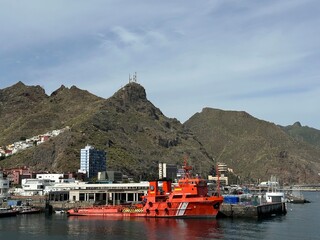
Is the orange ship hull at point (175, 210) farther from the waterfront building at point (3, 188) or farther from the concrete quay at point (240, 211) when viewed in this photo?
the waterfront building at point (3, 188)

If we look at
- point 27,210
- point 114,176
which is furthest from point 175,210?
point 114,176

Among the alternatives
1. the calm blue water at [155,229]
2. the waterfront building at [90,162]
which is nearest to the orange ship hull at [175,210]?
the calm blue water at [155,229]

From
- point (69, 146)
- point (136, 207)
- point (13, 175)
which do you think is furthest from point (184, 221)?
point (69, 146)

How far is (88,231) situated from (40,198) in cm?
5594

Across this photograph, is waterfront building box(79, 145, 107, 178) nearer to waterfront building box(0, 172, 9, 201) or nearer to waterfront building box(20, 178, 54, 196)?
waterfront building box(20, 178, 54, 196)

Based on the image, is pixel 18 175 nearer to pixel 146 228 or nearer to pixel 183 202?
pixel 183 202

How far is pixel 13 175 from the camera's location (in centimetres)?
16438

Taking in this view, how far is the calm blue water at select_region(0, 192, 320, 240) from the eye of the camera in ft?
221

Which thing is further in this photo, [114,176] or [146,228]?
[114,176]

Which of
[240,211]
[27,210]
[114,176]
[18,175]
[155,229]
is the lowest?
[155,229]

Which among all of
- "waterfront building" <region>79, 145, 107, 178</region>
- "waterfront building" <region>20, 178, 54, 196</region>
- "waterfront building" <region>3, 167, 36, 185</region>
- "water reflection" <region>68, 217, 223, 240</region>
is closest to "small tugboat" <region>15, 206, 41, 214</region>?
"water reflection" <region>68, 217, 223, 240</region>

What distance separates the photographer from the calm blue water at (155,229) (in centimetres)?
6731

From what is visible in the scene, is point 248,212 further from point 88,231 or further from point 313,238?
point 88,231

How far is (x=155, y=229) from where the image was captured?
73.8 meters
